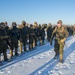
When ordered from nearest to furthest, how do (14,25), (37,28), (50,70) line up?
(50,70), (14,25), (37,28)

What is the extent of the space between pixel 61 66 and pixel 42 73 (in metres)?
1.67

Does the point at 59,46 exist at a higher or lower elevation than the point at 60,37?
lower

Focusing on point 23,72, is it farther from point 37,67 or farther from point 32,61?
point 32,61

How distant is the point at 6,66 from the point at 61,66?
2599 millimetres

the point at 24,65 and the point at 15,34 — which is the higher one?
the point at 15,34

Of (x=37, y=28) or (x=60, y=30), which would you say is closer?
(x=60, y=30)

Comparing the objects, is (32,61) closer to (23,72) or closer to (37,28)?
(23,72)

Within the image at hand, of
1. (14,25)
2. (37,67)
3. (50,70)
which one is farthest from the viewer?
(14,25)

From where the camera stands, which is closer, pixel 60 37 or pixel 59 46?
pixel 60 37

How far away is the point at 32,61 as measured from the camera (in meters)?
10.9

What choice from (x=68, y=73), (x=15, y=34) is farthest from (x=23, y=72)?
(x=15, y=34)

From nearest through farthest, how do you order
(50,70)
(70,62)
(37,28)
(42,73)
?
(42,73) < (50,70) < (70,62) < (37,28)

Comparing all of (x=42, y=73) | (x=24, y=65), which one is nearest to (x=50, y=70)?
(x=42, y=73)

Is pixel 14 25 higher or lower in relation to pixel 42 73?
higher
